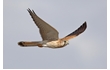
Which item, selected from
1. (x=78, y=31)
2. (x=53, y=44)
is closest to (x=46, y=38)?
(x=53, y=44)

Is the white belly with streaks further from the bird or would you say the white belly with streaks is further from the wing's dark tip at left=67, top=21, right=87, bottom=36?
the wing's dark tip at left=67, top=21, right=87, bottom=36

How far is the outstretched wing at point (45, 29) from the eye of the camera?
14.9m

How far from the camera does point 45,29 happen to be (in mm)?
15164

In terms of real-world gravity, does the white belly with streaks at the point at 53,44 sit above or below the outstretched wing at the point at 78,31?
below

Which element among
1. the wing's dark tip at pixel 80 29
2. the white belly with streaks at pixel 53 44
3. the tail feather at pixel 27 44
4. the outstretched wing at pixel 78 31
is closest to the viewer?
the white belly with streaks at pixel 53 44

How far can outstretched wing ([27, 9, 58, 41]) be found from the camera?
1485cm

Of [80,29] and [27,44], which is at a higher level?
[80,29]

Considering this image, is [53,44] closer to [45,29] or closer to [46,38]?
[46,38]

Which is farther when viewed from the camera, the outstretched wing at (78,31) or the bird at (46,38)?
the outstretched wing at (78,31)

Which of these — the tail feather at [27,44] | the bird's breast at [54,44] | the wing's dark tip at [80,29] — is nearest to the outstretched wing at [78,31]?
the wing's dark tip at [80,29]

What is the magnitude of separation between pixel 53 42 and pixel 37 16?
3.89ft

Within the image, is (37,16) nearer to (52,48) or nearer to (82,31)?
(52,48)

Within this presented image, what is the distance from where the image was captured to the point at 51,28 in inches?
599

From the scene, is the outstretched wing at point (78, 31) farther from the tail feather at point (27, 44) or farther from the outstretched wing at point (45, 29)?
the tail feather at point (27, 44)
